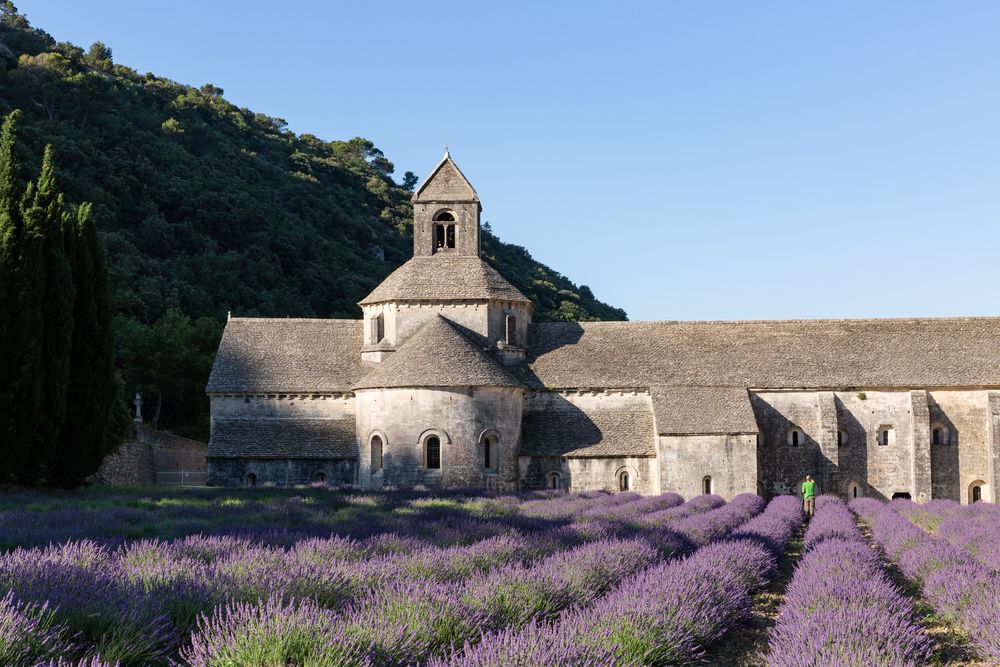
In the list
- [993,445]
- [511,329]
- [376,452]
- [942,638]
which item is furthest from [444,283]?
[942,638]

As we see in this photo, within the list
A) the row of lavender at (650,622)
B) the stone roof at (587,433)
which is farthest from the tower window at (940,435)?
the row of lavender at (650,622)

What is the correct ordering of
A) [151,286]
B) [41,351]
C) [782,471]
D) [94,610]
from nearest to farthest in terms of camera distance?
[94,610] < [41,351] < [782,471] < [151,286]

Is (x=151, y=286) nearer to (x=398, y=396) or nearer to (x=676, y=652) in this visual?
(x=398, y=396)

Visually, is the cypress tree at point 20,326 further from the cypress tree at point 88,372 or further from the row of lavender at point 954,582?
the row of lavender at point 954,582

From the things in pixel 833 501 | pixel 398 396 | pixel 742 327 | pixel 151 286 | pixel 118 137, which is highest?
pixel 118 137

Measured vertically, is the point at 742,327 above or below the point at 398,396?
above

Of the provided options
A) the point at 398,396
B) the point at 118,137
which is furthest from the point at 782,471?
the point at 118,137

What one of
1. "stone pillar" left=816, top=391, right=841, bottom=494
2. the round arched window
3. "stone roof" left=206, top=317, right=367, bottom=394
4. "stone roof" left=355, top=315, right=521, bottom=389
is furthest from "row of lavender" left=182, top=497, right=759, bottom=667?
"stone roof" left=206, top=317, right=367, bottom=394

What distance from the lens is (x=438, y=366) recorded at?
3538cm

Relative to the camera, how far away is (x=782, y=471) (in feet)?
123

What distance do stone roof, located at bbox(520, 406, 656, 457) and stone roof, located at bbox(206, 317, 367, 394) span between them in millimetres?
7632

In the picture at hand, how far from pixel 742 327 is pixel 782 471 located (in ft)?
23.1

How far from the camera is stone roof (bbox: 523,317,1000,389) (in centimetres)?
3812

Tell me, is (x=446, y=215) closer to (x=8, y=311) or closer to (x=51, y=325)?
(x=51, y=325)
